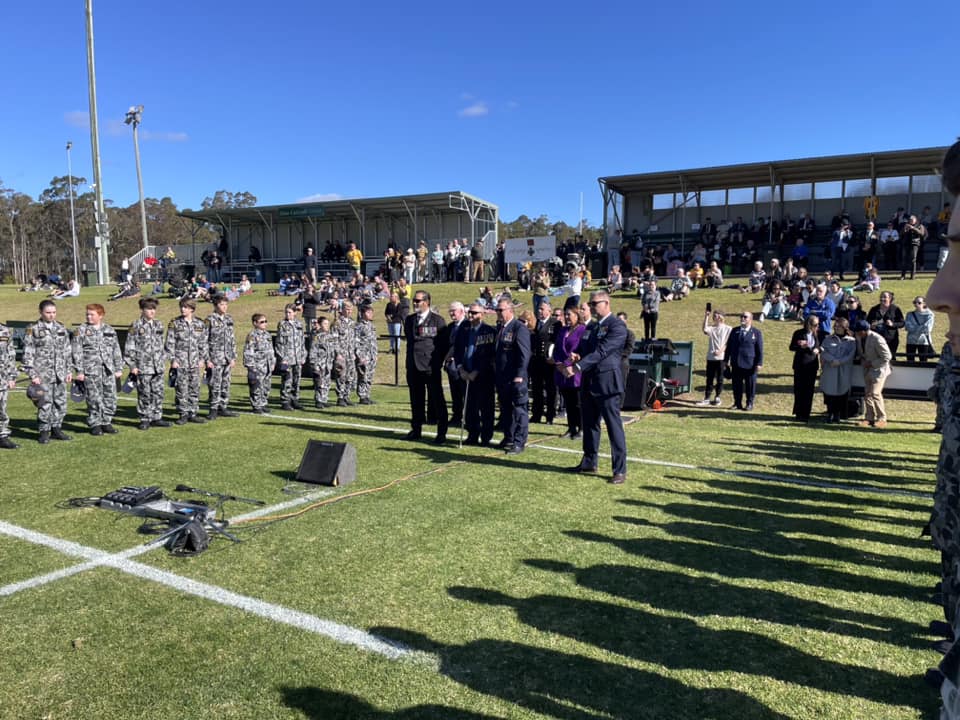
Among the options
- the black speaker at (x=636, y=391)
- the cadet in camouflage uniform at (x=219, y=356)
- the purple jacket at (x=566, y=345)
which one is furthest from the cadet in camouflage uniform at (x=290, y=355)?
the black speaker at (x=636, y=391)

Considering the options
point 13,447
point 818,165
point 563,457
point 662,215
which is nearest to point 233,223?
point 662,215

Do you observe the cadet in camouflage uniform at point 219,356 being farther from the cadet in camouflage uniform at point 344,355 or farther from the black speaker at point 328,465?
the black speaker at point 328,465

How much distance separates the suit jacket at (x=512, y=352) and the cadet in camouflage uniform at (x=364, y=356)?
5603 mm

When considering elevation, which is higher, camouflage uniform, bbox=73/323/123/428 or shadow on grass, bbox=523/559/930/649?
camouflage uniform, bbox=73/323/123/428

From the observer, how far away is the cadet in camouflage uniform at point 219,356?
37.4 feet

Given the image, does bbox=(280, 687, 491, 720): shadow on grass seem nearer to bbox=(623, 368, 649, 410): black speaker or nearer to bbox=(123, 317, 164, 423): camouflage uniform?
bbox=(123, 317, 164, 423): camouflage uniform

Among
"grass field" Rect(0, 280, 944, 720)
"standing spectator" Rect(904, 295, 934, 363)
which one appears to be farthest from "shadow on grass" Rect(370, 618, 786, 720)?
"standing spectator" Rect(904, 295, 934, 363)

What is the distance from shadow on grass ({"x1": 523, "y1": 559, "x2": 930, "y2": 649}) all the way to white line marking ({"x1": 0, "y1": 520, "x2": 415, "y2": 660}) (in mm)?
1566

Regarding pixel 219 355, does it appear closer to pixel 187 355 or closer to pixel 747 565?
pixel 187 355

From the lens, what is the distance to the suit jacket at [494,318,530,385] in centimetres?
870

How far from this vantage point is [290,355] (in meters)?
12.6

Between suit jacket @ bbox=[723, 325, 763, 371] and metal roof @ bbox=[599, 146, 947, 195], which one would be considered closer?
suit jacket @ bbox=[723, 325, 763, 371]

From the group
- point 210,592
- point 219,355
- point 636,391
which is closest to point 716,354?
point 636,391

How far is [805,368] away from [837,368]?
0.52 m
